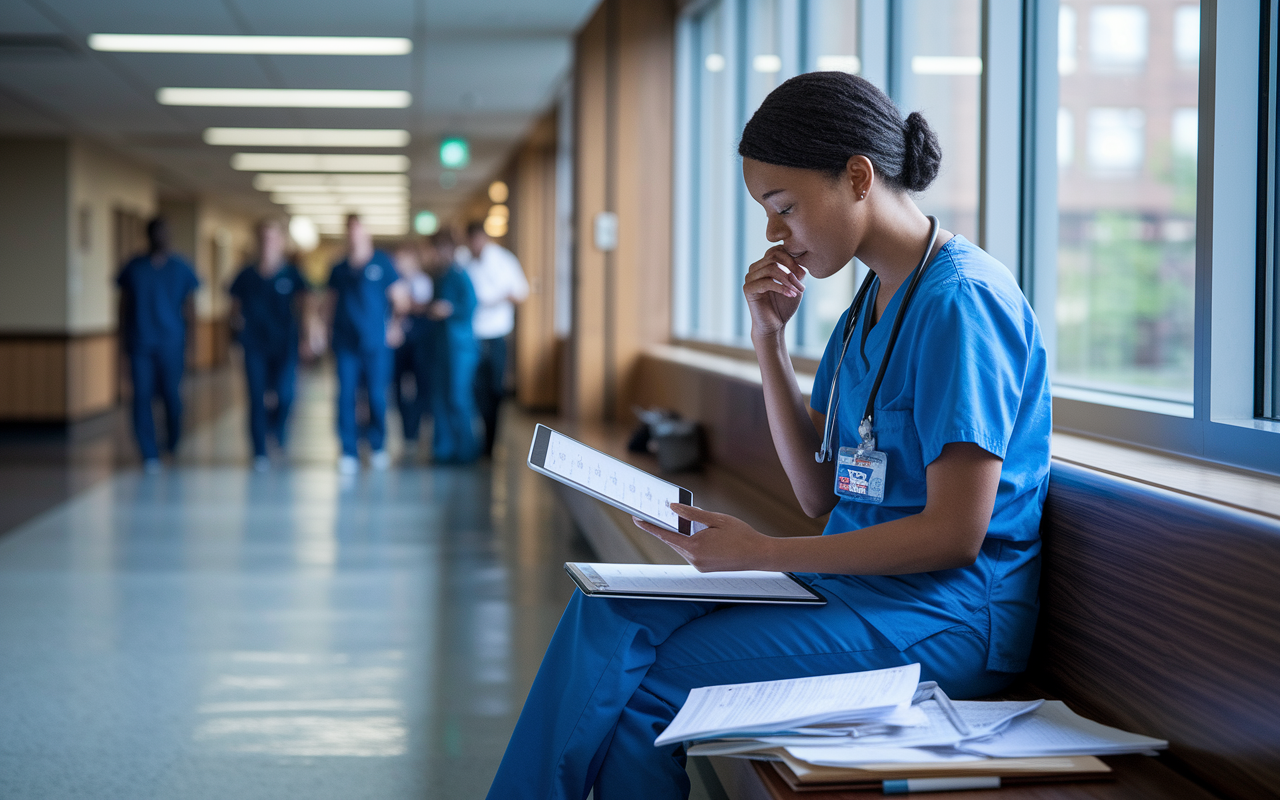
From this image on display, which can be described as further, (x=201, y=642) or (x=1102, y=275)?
(x=1102, y=275)

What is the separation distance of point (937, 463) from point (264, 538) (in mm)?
3826

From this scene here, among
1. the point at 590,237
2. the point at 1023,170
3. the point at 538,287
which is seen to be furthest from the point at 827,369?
the point at 538,287

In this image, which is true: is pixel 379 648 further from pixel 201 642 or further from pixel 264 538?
pixel 264 538

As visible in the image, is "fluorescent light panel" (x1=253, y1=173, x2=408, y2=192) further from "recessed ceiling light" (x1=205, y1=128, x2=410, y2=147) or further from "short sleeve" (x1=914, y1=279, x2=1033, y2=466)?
"short sleeve" (x1=914, y1=279, x2=1033, y2=466)

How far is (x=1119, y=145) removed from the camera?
3338 centimetres

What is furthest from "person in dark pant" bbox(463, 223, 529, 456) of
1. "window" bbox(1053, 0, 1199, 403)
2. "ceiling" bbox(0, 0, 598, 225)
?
"window" bbox(1053, 0, 1199, 403)

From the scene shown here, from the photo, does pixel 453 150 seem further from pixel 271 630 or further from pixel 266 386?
pixel 271 630

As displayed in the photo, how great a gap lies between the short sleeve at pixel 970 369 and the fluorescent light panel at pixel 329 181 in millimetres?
11005

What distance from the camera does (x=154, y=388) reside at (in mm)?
6973

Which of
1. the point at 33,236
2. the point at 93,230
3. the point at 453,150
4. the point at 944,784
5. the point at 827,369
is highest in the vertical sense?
the point at 453,150

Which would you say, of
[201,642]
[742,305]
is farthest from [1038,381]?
[742,305]

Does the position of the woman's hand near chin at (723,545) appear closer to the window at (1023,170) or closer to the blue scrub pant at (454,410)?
the window at (1023,170)

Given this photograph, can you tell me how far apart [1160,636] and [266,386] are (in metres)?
6.58

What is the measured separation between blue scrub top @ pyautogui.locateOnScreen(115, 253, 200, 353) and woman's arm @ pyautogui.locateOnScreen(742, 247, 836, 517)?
6098 millimetres
